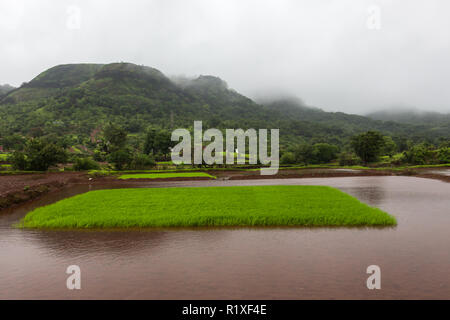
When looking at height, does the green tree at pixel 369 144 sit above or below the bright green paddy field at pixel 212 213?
above

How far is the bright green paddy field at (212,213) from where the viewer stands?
14.0 m

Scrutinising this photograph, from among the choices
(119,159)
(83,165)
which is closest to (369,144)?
(119,159)

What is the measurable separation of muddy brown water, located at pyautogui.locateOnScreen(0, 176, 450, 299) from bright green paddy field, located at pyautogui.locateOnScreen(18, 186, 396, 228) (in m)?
0.88

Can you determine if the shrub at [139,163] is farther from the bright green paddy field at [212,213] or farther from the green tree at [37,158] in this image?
the bright green paddy field at [212,213]

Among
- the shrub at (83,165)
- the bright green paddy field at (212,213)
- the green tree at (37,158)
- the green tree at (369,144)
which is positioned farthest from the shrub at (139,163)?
the green tree at (369,144)

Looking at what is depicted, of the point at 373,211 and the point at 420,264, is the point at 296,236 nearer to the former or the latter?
the point at 420,264

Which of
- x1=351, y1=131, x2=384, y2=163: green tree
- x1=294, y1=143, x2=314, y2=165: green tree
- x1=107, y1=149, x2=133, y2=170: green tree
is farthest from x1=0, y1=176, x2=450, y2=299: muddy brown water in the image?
x1=294, y1=143, x2=314, y2=165: green tree

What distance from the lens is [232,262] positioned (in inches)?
372

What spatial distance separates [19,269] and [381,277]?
12733 millimetres

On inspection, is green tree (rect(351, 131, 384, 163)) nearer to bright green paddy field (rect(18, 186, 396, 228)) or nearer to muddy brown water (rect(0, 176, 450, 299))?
bright green paddy field (rect(18, 186, 396, 228))

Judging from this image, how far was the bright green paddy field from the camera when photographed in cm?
1403

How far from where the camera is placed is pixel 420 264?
888cm

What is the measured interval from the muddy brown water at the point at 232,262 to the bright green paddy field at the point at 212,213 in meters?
0.88
